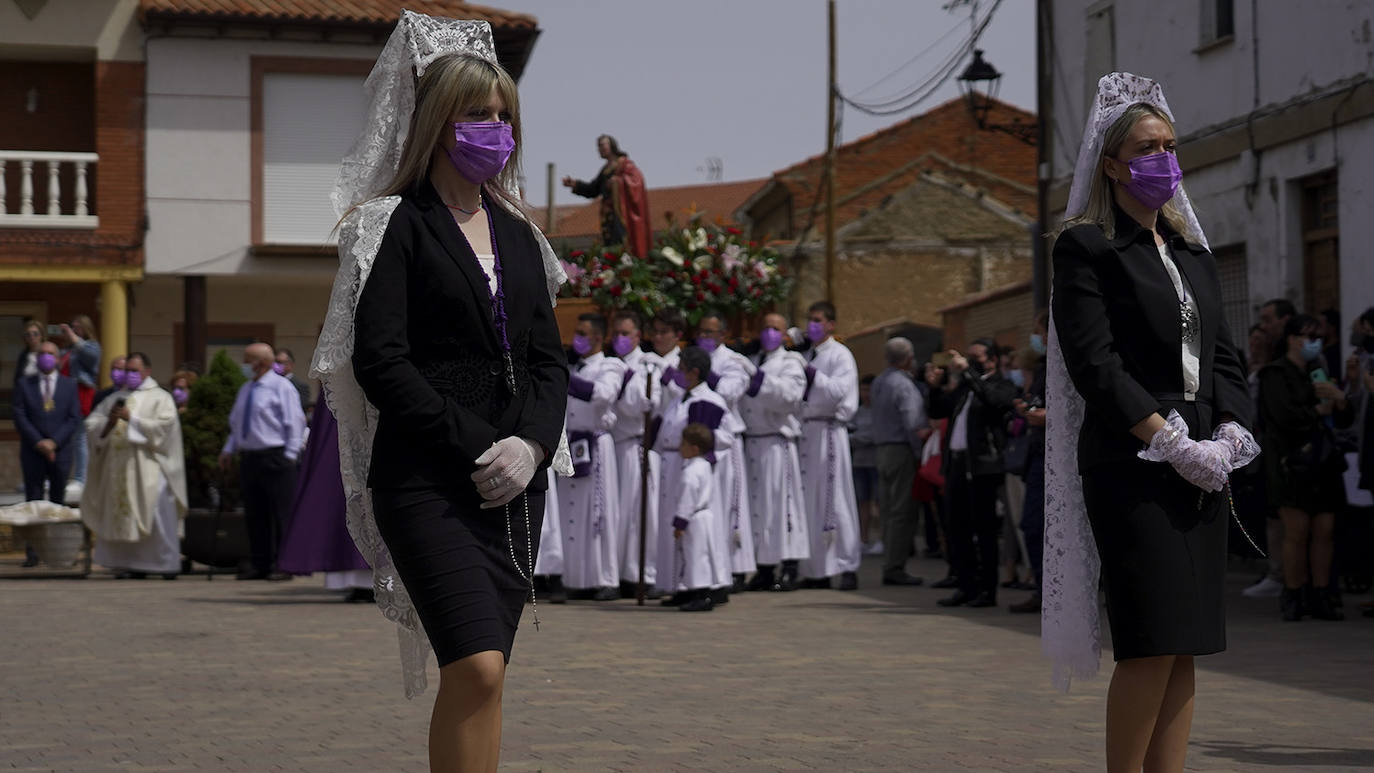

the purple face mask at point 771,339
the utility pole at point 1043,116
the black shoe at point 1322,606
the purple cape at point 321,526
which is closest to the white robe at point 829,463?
the purple face mask at point 771,339

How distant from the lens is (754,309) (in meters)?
16.9

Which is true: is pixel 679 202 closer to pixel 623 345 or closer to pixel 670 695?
pixel 623 345

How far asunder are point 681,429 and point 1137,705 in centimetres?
1010

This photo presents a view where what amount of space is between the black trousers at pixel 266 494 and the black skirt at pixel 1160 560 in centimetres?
1275

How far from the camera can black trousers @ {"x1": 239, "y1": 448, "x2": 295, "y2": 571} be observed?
56.6 ft

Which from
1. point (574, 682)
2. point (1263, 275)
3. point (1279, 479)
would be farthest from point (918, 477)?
point (574, 682)

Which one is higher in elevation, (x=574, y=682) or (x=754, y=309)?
(x=754, y=309)

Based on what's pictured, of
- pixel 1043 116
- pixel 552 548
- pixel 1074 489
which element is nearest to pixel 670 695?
pixel 1074 489

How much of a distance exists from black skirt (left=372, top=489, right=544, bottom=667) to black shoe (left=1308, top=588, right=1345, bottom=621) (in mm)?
9083

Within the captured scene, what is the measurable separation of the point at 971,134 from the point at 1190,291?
51868mm

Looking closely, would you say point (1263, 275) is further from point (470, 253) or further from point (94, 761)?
point (470, 253)

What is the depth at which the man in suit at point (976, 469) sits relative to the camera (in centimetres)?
1375

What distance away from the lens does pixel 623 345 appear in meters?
15.2

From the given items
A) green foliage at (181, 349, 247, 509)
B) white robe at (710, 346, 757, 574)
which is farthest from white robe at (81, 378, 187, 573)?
white robe at (710, 346, 757, 574)
